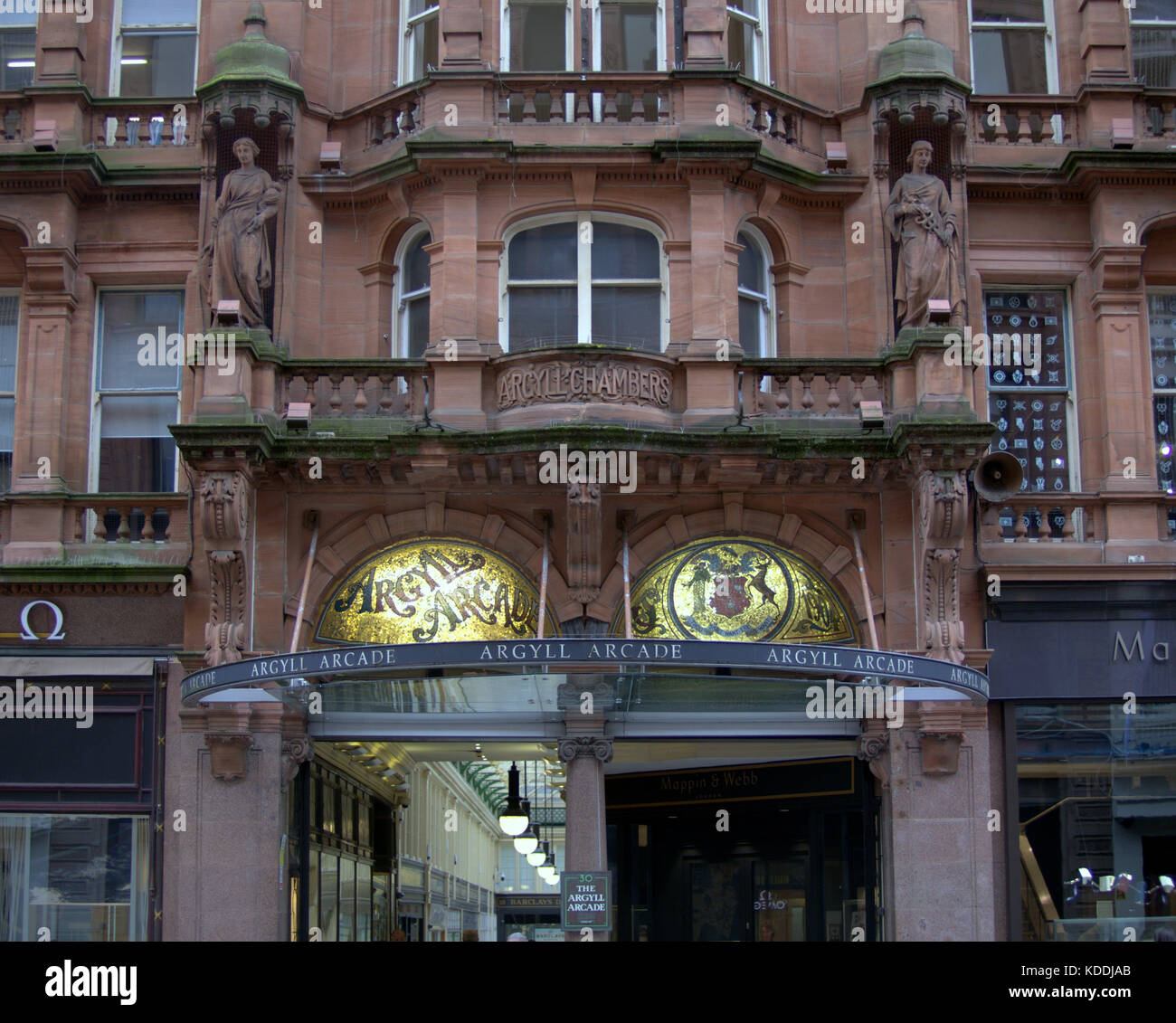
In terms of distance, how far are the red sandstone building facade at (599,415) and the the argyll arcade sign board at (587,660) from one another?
1067mm

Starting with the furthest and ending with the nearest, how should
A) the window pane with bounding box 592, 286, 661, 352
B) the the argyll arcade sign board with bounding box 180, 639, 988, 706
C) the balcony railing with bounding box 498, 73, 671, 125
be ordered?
the balcony railing with bounding box 498, 73, 671, 125 → the window pane with bounding box 592, 286, 661, 352 → the the argyll arcade sign board with bounding box 180, 639, 988, 706

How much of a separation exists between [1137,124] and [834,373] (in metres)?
5.49

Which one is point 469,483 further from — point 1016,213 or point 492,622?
point 1016,213

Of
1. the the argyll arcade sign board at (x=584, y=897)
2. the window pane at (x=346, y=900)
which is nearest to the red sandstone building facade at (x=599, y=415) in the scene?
the the argyll arcade sign board at (x=584, y=897)

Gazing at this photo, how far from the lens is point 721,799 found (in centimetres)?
2153

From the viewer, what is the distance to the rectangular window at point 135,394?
1945cm

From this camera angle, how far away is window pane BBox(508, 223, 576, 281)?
19.2 m

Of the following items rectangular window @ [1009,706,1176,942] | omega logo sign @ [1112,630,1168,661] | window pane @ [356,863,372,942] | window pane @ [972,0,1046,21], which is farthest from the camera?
window pane @ [356,863,372,942]

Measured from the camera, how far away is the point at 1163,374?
64.7ft

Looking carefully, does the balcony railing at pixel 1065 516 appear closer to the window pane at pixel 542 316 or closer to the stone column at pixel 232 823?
the window pane at pixel 542 316

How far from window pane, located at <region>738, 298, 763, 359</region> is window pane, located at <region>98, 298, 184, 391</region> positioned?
7.18 metres

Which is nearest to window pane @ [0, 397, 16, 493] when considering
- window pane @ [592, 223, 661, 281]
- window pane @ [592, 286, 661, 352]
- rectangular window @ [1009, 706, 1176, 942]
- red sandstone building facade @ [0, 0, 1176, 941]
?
red sandstone building facade @ [0, 0, 1176, 941]

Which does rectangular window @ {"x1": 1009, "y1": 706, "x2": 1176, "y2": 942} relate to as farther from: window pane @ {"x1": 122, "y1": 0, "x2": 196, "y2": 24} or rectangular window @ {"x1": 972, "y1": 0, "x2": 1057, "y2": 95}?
window pane @ {"x1": 122, "y1": 0, "x2": 196, "y2": 24}
